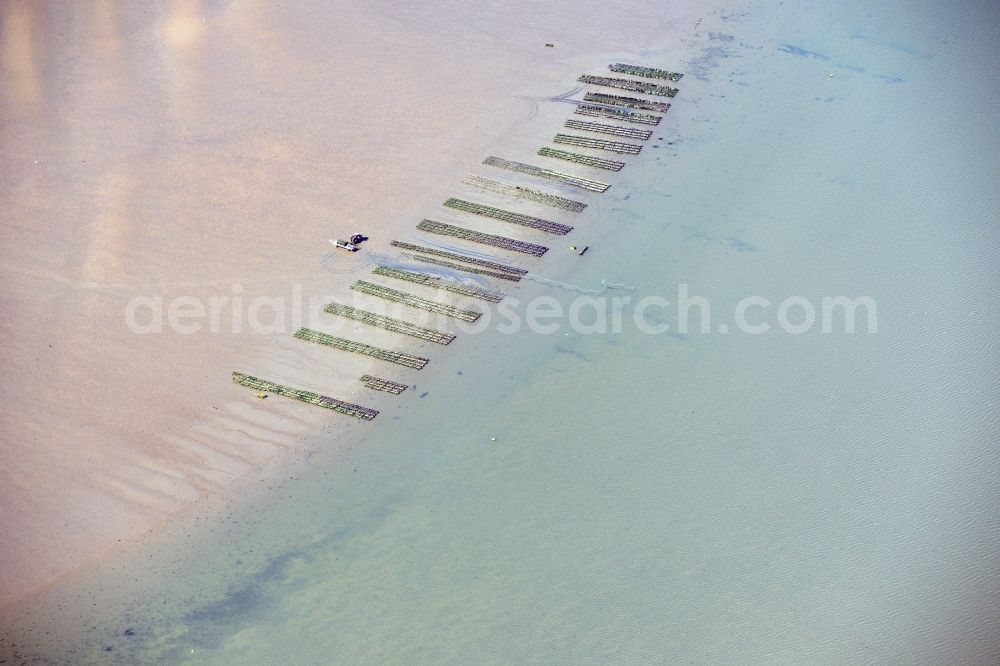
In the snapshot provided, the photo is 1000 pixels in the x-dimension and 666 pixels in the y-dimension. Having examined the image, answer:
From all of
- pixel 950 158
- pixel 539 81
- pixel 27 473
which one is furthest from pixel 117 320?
pixel 950 158

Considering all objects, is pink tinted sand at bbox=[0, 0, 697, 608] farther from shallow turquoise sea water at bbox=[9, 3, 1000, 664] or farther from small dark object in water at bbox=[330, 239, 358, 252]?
shallow turquoise sea water at bbox=[9, 3, 1000, 664]

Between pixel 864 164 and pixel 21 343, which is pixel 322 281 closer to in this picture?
pixel 21 343

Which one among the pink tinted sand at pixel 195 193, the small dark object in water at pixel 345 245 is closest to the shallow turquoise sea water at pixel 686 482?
the pink tinted sand at pixel 195 193

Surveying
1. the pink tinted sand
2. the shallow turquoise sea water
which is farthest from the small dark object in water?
the shallow turquoise sea water

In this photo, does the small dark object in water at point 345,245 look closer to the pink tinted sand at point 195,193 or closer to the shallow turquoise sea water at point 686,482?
the pink tinted sand at point 195,193

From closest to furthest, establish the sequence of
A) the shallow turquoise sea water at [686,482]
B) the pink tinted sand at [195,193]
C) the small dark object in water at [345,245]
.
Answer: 1. the shallow turquoise sea water at [686,482]
2. the pink tinted sand at [195,193]
3. the small dark object in water at [345,245]

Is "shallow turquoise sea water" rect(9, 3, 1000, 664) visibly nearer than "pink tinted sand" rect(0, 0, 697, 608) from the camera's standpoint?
Yes

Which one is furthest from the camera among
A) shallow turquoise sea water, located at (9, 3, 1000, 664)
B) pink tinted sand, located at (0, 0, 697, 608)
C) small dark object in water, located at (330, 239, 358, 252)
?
small dark object in water, located at (330, 239, 358, 252)

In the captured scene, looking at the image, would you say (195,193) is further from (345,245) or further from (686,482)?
(686,482)
